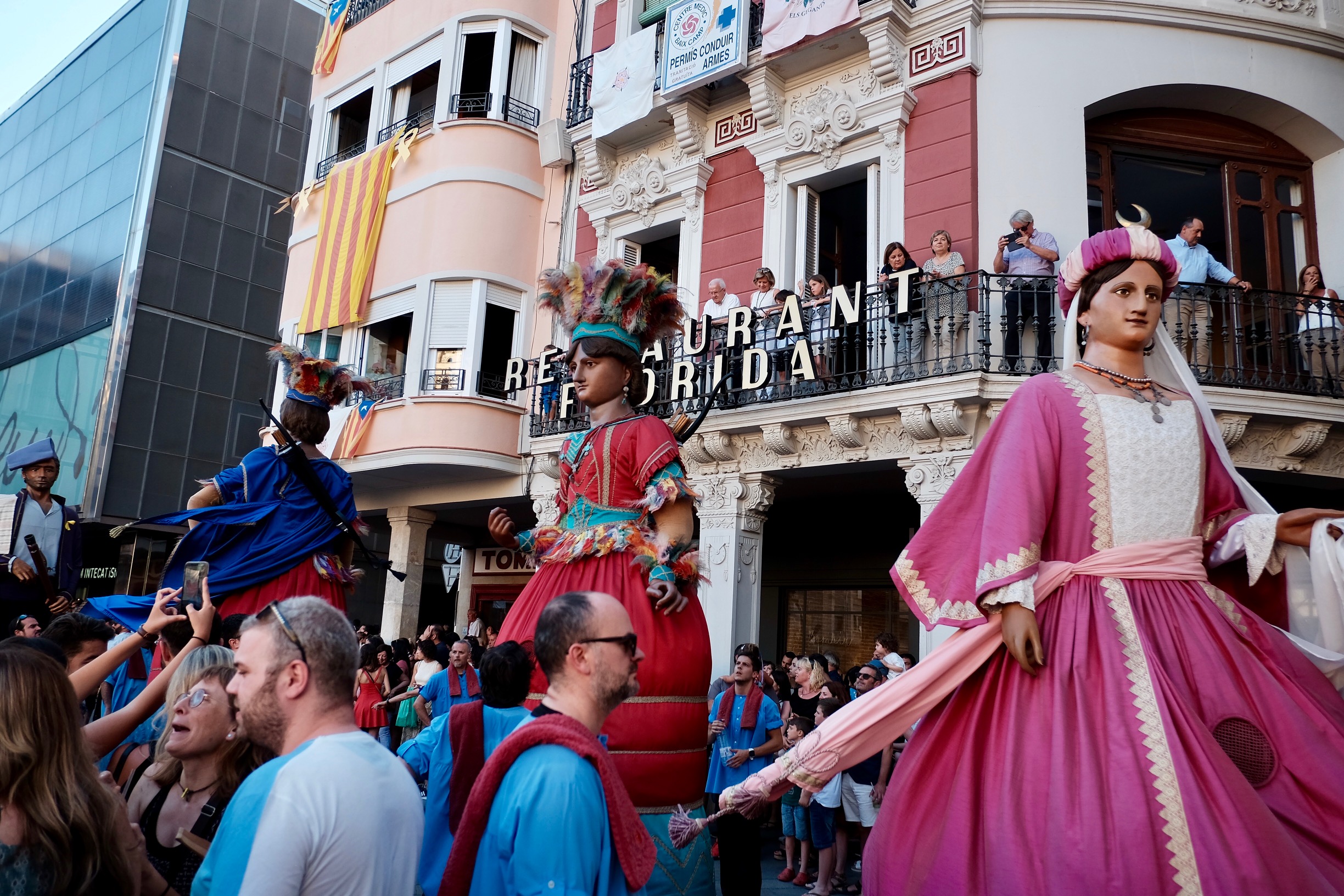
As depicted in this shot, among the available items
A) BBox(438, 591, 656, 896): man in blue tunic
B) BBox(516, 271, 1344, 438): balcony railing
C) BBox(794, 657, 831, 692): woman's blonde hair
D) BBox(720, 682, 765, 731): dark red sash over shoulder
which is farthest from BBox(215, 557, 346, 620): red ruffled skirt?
BBox(516, 271, 1344, 438): balcony railing

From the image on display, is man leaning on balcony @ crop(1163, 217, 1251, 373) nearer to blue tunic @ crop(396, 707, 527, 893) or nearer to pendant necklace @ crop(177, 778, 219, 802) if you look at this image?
blue tunic @ crop(396, 707, 527, 893)

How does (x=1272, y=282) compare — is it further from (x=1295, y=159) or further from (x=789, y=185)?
(x=789, y=185)

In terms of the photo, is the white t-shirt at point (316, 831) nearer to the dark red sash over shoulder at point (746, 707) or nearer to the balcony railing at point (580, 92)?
the dark red sash over shoulder at point (746, 707)

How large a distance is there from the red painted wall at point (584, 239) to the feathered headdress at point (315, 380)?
9275 mm

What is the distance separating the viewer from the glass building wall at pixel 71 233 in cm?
2047

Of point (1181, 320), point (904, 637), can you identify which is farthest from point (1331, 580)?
point (904, 637)

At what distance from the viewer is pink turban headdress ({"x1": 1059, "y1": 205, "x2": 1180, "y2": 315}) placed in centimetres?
326

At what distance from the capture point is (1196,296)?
9938 millimetres

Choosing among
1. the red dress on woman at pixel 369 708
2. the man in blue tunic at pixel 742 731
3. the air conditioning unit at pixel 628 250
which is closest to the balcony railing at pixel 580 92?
the air conditioning unit at pixel 628 250

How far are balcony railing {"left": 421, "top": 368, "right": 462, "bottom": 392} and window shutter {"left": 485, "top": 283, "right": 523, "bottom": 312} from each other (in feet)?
3.89

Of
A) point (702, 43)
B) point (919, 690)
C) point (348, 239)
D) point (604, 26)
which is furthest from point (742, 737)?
point (348, 239)

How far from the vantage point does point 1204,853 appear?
7.45ft

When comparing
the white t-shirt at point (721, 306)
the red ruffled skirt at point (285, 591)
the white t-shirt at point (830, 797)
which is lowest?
the white t-shirt at point (830, 797)

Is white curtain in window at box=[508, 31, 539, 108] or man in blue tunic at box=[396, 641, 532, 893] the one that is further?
white curtain in window at box=[508, 31, 539, 108]
